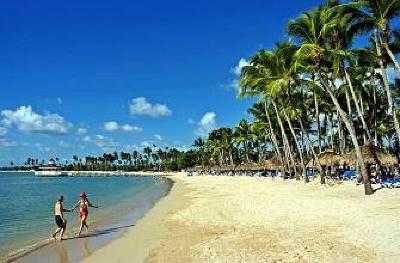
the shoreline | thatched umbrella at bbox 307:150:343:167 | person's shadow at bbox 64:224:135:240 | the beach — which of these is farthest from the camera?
thatched umbrella at bbox 307:150:343:167

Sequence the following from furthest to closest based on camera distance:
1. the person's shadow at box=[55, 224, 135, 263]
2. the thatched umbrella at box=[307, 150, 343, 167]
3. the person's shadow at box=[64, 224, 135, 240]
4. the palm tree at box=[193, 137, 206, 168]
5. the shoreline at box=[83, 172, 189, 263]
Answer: the palm tree at box=[193, 137, 206, 168] → the thatched umbrella at box=[307, 150, 343, 167] → the person's shadow at box=[64, 224, 135, 240] → the person's shadow at box=[55, 224, 135, 263] → the shoreline at box=[83, 172, 189, 263]

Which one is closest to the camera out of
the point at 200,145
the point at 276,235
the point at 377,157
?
the point at 276,235

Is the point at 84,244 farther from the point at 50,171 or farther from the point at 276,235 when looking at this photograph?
the point at 50,171

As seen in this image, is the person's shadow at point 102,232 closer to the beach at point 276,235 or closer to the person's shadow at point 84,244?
the person's shadow at point 84,244

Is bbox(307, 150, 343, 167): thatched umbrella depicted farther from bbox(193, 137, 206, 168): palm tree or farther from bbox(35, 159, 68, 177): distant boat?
bbox(35, 159, 68, 177): distant boat

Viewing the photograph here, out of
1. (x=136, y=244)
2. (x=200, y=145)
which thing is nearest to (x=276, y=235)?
(x=136, y=244)

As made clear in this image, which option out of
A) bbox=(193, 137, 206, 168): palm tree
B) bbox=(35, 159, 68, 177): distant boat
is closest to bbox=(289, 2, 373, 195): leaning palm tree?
bbox=(193, 137, 206, 168): palm tree

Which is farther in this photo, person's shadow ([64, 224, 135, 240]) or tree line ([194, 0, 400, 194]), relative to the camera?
tree line ([194, 0, 400, 194])

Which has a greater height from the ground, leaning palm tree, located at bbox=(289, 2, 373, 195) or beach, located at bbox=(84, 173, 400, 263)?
leaning palm tree, located at bbox=(289, 2, 373, 195)

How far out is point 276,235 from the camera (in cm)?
1362

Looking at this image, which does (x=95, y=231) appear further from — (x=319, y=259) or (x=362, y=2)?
(x=362, y=2)

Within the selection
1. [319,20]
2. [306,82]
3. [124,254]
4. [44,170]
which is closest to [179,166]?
[44,170]

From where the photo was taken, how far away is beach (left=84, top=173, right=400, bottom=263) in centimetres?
1073

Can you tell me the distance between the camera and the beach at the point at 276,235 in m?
10.7
